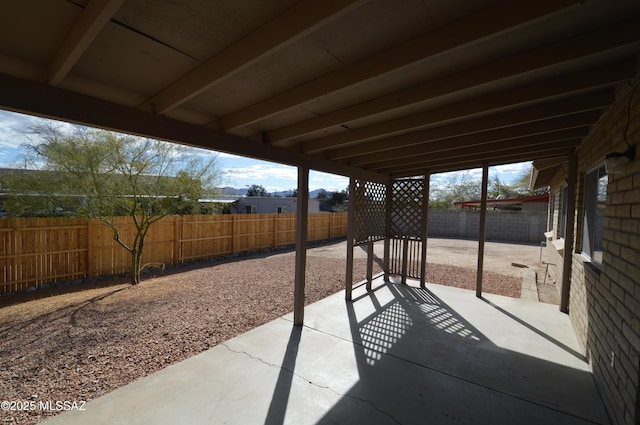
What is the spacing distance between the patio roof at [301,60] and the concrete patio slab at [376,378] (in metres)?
2.19

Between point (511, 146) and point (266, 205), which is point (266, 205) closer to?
point (266, 205)

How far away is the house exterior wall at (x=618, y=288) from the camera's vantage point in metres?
1.87

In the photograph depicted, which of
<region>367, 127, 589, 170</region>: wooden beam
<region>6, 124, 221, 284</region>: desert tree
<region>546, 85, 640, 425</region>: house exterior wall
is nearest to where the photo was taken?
<region>546, 85, 640, 425</region>: house exterior wall

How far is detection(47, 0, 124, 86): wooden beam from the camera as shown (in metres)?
1.15

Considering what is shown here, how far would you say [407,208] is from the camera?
6070mm

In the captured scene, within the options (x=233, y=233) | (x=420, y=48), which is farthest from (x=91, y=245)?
(x=420, y=48)

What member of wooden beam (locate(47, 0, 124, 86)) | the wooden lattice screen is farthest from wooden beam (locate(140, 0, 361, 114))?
the wooden lattice screen

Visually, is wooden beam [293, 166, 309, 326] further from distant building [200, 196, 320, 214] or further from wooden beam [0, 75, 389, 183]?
distant building [200, 196, 320, 214]

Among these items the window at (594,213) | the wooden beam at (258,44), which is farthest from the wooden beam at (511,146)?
the wooden beam at (258,44)

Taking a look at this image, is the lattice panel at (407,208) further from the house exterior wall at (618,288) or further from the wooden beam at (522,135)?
the house exterior wall at (618,288)

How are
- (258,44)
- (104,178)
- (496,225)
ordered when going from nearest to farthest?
(258,44), (104,178), (496,225)

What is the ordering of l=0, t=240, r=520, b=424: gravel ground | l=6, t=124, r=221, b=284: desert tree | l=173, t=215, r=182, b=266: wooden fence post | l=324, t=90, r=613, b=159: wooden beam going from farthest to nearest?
l=173, t=215, r=182, b=266: wooden fence post → l=6, t=124, r=221, b=284: desert tree → l=0, t=240, r=520, b=424: gravel ground → l=324, t=90, r=613, b=159: wooden beam

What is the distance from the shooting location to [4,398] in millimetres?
2457

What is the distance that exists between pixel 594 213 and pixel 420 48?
11.4 ft
